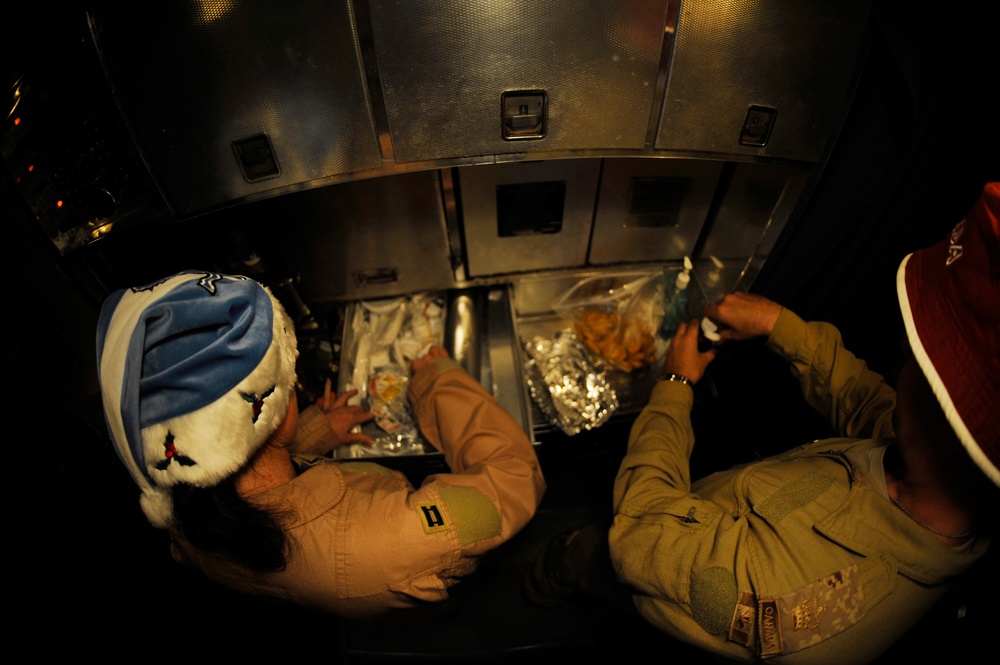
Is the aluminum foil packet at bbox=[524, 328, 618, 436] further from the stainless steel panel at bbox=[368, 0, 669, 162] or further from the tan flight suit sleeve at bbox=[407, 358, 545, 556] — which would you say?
the stainless steel panel at bbox=[368, 0, 669, 162]

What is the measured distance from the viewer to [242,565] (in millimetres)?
1068

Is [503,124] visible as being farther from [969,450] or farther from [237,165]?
[969,450]

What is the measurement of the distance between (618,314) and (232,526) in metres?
1.64

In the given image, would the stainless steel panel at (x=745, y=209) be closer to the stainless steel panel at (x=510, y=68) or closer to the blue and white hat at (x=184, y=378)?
the stainless steel panel at (x=510, y=68)

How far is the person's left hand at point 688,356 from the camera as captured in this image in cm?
164

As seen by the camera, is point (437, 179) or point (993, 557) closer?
point (993, 557)

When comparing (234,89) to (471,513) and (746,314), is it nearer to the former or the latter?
(471,513)

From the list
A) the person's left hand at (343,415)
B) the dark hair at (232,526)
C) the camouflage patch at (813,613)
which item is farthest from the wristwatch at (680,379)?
the dark hair at (232,526)

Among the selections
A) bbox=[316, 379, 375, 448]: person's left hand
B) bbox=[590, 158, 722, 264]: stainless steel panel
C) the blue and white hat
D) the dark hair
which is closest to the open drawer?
bbox=[316, 379, 375, 448]: person's left hand

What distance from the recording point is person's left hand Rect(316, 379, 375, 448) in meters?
1.76

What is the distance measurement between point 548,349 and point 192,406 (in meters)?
1.43

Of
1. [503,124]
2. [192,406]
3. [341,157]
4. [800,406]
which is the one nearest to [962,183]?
[800,406]

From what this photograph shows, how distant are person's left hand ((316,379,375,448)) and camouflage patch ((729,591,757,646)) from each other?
1.29 m

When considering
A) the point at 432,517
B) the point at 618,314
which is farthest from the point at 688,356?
the point at 432,517
